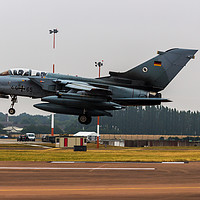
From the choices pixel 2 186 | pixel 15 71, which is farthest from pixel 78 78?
pixel 2 186

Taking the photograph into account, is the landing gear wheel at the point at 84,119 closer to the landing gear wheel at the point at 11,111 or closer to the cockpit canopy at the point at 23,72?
the cockpit canopy at the point at 23,72

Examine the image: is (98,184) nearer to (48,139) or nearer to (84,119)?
(84,119)

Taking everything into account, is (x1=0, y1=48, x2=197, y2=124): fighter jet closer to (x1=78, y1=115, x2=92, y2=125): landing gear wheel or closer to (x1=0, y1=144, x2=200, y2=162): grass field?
(x1=78, y1=115, x2=92, y2=125): landing gear wheel

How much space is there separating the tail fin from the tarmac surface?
14772mm

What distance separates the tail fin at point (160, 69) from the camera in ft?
119

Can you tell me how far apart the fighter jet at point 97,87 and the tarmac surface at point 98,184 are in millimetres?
11467

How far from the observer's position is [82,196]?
14.3 m

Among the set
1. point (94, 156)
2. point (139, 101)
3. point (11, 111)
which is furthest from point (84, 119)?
point (11, 111)

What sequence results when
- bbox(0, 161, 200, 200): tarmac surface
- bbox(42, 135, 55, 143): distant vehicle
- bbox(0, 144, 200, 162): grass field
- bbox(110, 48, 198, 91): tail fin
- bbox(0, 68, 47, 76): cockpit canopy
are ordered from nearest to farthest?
bbox(0, 161, 200, 200): tarmac surface → bbox(0, 144, 200, 162): grass field → bbox(0, 68, 47, 76): cockpit canopy → bbox(110, 48, 198, 91): tail fin → bbox(42, 135, 55, 143): distant vehicle

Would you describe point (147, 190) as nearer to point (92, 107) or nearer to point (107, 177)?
point (107, 177)

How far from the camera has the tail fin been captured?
36.2 m

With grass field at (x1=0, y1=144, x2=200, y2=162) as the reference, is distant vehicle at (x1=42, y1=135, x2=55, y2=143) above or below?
above

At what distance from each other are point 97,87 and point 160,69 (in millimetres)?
6042

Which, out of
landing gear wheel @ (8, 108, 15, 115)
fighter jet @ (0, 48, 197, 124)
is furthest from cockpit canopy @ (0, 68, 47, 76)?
landing gear wheel @ (8, 108, 15, 115)
